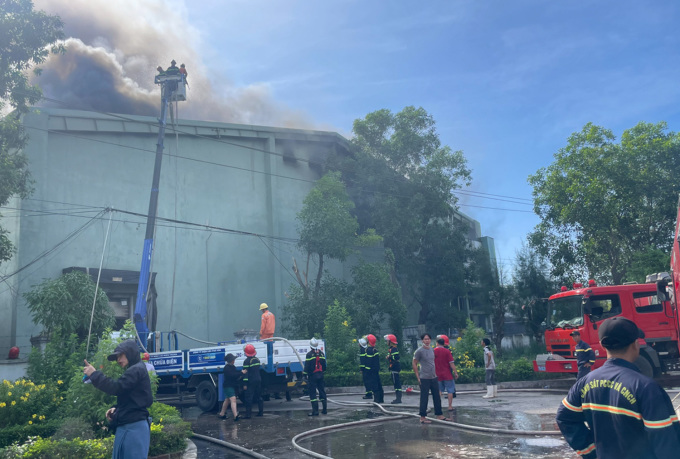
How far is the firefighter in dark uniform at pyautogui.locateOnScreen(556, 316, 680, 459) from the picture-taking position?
2998mm

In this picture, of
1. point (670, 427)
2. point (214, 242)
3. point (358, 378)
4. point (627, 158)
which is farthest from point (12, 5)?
point (627, 158)

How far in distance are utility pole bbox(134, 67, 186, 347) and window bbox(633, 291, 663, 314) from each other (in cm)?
1383

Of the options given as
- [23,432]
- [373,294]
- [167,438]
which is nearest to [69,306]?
[23,432]

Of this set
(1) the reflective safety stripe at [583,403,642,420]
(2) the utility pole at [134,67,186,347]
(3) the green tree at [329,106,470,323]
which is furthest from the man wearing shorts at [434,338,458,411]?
(3) the green tree at [329,106,470,323]

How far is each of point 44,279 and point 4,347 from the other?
296 centimetres

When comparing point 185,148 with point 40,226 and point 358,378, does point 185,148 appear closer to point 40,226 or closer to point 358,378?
point 40,226

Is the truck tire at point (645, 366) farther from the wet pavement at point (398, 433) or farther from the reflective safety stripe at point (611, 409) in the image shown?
the reflective safety stripe at point (611, 409)

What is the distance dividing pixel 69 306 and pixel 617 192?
23554 millimetres

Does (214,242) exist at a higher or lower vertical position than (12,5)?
lower

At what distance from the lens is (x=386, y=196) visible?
28969mm

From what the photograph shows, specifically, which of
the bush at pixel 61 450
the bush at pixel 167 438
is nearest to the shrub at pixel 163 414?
the bush at pixel 167 438

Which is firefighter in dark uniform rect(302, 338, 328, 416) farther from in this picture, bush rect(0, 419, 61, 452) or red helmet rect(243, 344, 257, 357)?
bush rect(0, 419, 61, 452)

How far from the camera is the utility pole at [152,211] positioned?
1658cm

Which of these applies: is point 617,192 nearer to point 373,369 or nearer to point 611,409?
point 373,369
